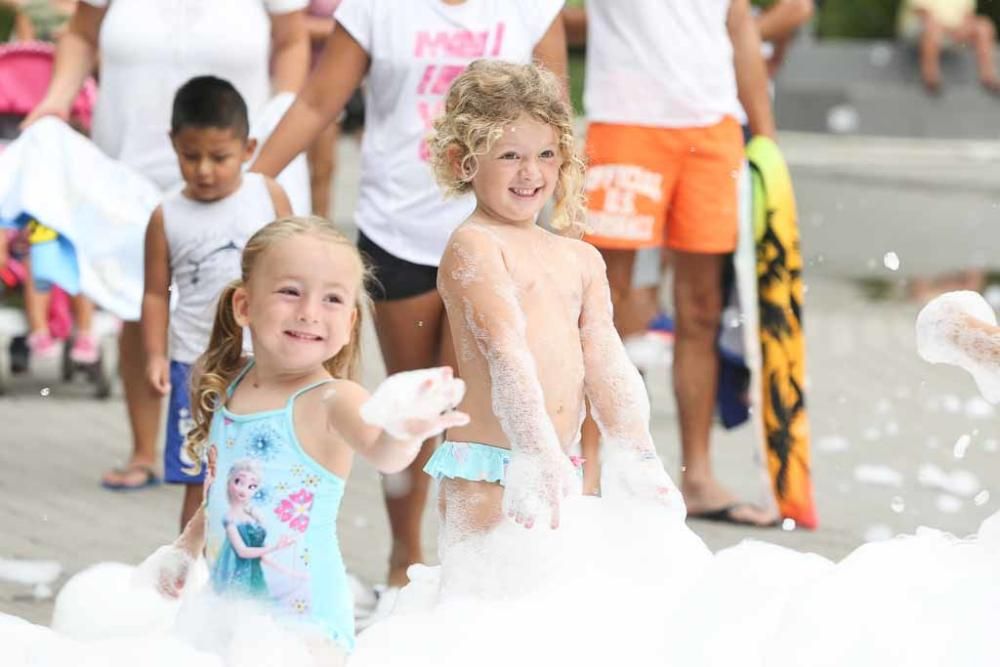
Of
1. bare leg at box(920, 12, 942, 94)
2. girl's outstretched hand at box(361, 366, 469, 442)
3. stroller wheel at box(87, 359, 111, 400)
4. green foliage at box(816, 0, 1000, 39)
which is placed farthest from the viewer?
green foliage at box(816, 0, 1000, 39)

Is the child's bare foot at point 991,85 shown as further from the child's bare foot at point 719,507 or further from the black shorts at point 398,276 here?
the black shorts at point 398,276

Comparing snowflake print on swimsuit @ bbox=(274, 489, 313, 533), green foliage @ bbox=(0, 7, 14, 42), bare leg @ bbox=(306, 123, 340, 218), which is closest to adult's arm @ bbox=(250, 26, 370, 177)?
snowflake print on swimsuit @ bbox=(274, 489, 313, 533)

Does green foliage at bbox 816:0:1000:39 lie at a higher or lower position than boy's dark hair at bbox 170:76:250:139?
lower

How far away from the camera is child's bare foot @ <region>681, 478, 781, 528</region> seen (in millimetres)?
5891

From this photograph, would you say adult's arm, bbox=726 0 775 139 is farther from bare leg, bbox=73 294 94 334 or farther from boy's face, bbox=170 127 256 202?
bare leg, bbox=73 294 94 334

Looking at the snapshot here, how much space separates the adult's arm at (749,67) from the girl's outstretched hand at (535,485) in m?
2.76

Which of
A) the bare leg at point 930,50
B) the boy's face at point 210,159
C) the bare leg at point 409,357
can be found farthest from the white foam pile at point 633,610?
the bare leg at point 930,50

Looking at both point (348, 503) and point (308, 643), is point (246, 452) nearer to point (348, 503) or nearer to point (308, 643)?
point (308, 643)

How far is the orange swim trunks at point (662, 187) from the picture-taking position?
5.85 metres

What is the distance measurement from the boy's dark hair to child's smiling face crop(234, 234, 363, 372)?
1460 mm

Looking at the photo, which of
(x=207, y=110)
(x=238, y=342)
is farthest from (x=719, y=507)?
(x=238, y=342)

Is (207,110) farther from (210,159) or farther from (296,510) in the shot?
(296,510)

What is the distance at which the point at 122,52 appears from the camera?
5.73 meters

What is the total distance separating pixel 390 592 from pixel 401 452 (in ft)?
5.56
